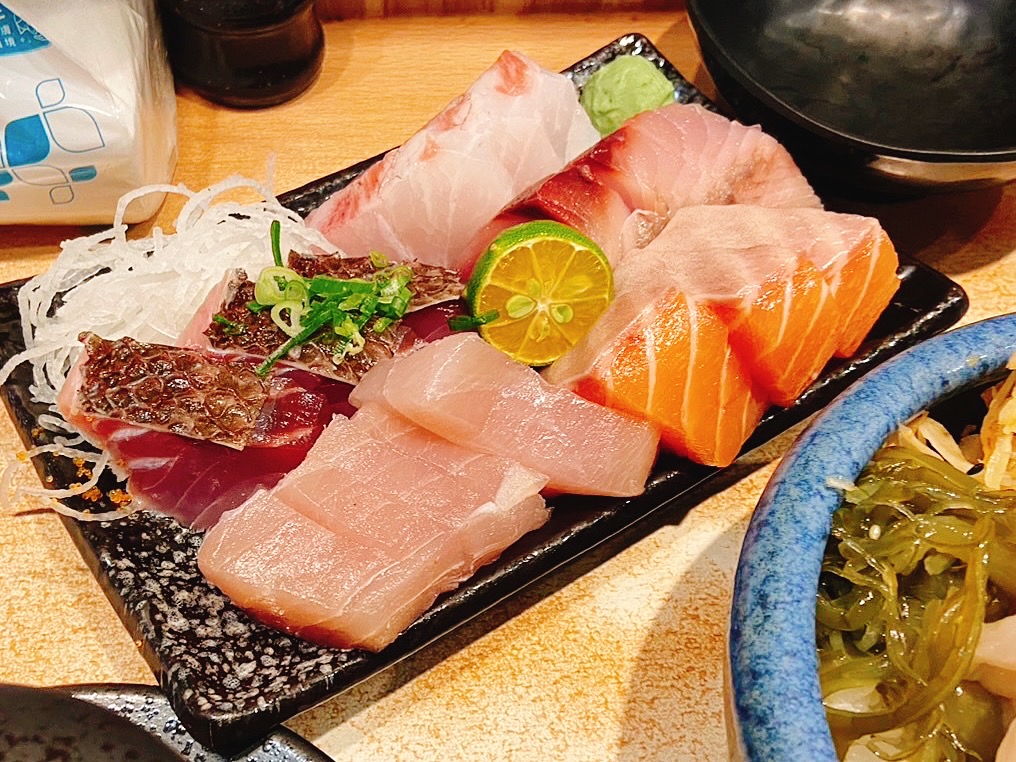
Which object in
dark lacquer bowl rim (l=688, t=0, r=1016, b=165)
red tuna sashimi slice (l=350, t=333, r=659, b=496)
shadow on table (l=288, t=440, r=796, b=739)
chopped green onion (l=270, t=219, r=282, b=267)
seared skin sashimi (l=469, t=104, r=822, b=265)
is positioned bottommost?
shadow on table (l=288, t=440, r=796, b=739)

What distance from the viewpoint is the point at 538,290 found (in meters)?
1.79

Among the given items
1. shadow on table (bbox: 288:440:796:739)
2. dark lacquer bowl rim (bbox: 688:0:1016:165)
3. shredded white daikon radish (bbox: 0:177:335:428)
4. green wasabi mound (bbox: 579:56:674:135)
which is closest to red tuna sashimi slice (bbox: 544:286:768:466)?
shadow on table (bbox: 288:440:796:739)

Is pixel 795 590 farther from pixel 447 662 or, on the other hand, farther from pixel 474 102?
pixel 474 102

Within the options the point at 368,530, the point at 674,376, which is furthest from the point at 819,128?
the point at 368,530

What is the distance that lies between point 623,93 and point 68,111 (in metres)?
1.26

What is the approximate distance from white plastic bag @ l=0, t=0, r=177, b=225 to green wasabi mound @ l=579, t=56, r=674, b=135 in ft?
3.48

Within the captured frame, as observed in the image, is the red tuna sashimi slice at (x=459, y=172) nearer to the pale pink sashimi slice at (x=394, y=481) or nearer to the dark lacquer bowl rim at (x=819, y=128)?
the dark lacquer bowl rim at (x=819, y=128)

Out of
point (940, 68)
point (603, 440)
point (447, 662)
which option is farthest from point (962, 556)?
point (940, 68)

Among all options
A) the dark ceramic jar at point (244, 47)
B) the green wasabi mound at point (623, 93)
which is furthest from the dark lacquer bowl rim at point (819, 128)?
the dark ceramic jar at point (244, 47)

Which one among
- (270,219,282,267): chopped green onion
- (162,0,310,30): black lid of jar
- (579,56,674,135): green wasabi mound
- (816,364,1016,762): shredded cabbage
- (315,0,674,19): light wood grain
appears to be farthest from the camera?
(315,0,674,19): light wood grain

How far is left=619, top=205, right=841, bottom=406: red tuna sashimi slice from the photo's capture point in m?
1.70

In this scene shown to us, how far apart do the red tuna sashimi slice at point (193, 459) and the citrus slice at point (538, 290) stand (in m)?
0.40

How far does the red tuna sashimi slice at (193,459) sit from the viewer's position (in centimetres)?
162

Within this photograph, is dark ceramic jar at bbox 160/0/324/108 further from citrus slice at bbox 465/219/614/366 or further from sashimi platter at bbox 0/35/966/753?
citrus slice at bbox 465/219/614/366
